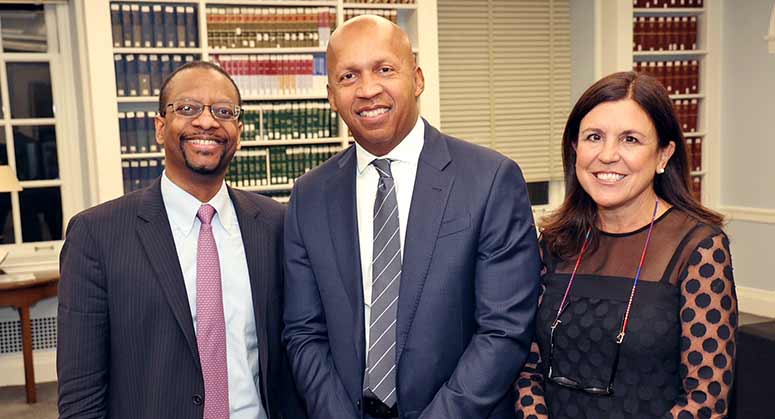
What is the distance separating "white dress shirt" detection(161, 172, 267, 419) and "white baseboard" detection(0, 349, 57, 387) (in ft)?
11.7

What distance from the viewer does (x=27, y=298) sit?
14.6ft

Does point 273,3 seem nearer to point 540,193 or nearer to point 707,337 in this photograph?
point 540,193

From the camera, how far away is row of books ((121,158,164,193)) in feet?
16.1

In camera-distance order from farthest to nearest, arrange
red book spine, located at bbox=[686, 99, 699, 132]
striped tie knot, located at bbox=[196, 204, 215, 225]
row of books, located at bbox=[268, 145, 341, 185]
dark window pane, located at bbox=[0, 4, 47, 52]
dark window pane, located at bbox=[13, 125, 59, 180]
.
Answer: red book spine, located at bbox=[686, 99, 699, 132] < row of books, located at bbox=[268, 145, 341, 185] < dark window pane, located at bbox=[13, 125, 59, 180] < dark window pane, located at bbox=[0, 4, 47, 52] < striped tie knot, located at bbox=[196, 204, 215, 225]

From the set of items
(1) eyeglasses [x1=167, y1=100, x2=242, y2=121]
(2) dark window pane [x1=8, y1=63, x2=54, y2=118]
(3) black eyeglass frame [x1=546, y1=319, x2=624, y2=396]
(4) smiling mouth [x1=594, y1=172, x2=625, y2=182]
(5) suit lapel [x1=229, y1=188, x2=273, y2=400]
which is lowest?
(3) black eyeglass frame [x1=546, y1=319, x2=624, y2=396]

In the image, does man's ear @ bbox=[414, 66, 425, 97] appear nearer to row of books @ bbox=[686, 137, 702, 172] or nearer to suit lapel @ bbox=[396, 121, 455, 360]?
suit lapel @ bbox=[396, 121, 455, 360]

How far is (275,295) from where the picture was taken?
1.99 metres

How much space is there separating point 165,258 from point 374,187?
1.87ft

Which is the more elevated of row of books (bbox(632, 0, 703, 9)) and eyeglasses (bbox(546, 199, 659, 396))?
row of books (bbox(632, 0, 703, 9))

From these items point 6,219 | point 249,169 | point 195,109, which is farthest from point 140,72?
point 195,109

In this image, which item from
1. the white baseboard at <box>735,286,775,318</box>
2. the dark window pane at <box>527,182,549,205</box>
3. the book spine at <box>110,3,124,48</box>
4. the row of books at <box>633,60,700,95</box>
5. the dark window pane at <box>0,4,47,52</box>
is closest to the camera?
the book spine at <box>110,3,124,48</box>

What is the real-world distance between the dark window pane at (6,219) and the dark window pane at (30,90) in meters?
0.59

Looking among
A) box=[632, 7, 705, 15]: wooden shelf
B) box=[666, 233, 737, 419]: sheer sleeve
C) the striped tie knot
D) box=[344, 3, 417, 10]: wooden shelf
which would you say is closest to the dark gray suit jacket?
the striped tie knot

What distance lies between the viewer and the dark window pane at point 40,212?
17.0 feet
